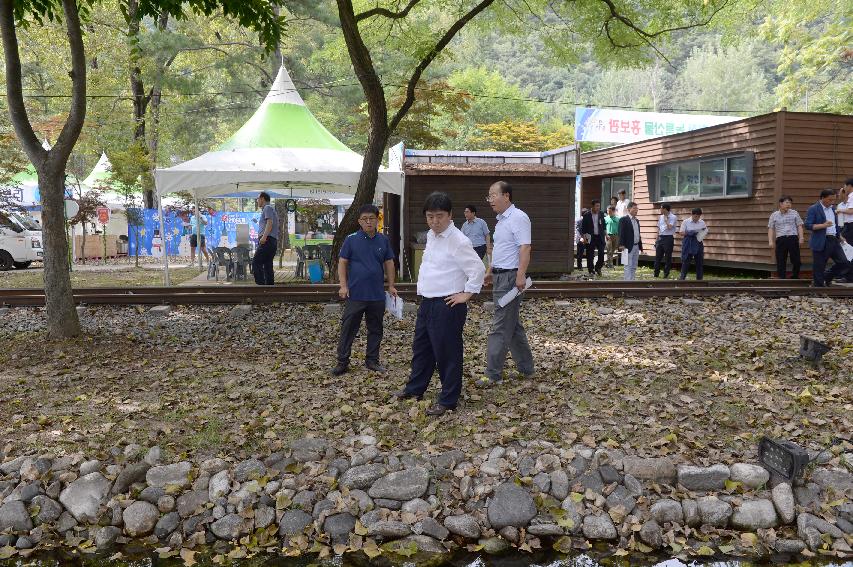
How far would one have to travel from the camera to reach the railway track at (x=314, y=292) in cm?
1081

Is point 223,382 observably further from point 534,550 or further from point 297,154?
point 297,154

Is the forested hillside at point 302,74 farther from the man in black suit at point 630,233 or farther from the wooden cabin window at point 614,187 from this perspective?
the man in black suit at point 630,233

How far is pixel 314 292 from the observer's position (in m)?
11.1

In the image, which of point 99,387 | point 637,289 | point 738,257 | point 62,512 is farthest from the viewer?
point 738,257

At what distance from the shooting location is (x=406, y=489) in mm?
4508

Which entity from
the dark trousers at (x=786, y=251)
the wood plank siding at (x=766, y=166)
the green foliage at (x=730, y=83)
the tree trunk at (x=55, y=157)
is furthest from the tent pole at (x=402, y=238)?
the green foliage at (x=730, y=83)

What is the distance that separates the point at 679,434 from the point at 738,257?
12.0m

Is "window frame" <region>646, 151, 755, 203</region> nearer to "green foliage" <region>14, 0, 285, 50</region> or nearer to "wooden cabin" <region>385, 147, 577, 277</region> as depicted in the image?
"wooden cabin" <region>385, 147, 577, 277</region>

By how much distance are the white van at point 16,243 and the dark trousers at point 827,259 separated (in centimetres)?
2079

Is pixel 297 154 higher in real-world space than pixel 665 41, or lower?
lower

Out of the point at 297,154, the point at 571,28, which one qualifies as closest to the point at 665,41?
the point at 571,28

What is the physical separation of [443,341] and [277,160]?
9904mm

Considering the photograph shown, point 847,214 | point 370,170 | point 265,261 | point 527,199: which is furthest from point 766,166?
point 265,261

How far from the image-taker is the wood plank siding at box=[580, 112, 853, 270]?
47.4 ft
